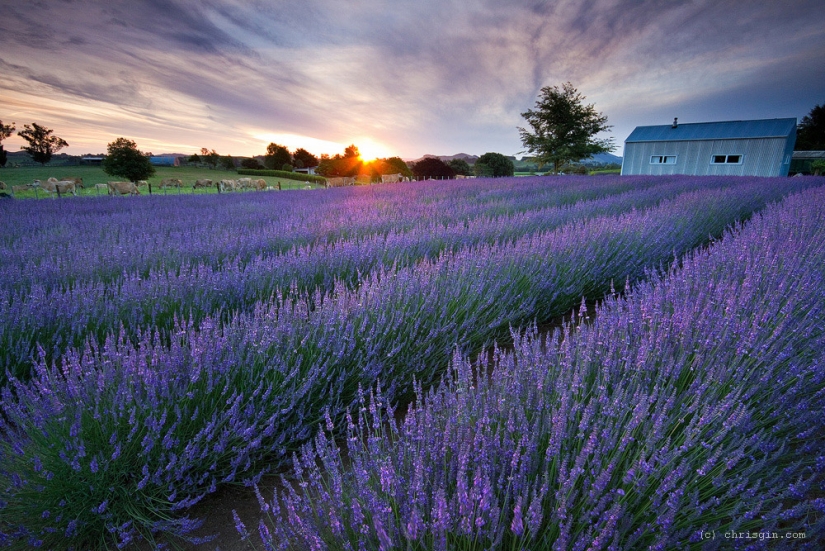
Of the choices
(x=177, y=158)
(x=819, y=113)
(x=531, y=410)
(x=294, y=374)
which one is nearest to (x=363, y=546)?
(x=531, y=410)

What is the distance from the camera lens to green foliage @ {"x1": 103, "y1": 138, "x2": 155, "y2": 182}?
16.3 metres

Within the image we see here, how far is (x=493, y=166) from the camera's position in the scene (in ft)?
112

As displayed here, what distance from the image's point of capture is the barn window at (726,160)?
21562mm

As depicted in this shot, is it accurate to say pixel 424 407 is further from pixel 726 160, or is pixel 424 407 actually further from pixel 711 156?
pixel 726 160

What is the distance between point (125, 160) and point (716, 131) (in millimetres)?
31299

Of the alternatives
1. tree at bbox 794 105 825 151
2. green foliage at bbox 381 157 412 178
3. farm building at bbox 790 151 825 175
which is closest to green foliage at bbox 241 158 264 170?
green foliage at bbox 381 157 412 178

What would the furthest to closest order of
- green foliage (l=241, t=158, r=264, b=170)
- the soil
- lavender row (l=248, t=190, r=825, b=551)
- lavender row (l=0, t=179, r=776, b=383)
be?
green foliage (l=241, t=158, r=264, b=170) → lavender row (l=0, t=179, r=776, b=383) → the soil → lavender row (l=248, t=190, r=825, b=551)

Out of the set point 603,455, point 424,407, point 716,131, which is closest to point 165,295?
point 424,407

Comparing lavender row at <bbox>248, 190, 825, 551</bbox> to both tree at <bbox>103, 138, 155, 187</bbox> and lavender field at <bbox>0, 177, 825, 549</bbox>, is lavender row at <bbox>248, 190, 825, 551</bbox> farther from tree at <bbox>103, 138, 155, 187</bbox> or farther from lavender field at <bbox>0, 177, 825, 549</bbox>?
tree at <bbox>103, 138, 155, 187</bbox>

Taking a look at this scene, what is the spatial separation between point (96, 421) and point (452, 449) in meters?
1.28

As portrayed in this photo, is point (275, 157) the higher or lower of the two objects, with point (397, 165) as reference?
higher

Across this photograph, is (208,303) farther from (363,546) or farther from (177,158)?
(177,158)

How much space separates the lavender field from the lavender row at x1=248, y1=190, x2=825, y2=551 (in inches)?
0.4

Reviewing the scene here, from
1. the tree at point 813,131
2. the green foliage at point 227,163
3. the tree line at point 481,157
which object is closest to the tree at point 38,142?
the tree line at point 481,157
